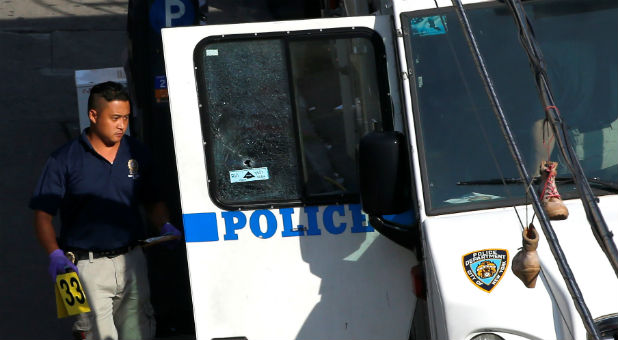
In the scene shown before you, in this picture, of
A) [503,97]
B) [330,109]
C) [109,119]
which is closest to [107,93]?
[109,119]

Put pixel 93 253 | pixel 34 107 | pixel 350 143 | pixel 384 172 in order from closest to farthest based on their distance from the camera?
pixel 384 172, pixel 350 143, pixel 93 253, pixel 34 107

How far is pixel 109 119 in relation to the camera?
488cm

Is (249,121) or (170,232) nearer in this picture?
(249,121)

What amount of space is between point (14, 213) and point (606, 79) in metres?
5.54

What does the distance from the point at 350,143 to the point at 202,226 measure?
0.80m

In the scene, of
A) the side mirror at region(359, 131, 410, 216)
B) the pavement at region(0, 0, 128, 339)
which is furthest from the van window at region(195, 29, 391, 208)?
the pavement at region(0, 0, 128, 339)

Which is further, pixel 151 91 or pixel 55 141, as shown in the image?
pixel 55 141

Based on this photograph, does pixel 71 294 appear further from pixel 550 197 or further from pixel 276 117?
pixel 550 197

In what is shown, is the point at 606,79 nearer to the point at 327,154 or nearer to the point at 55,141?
the point at 327,154

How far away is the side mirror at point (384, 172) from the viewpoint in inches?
155

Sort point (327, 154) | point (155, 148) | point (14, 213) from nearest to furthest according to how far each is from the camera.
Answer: point (327, 154), point (155, 148), point (14, 213)

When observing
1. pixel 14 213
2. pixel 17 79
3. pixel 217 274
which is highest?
pixel 17 79

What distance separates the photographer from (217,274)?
4398mm

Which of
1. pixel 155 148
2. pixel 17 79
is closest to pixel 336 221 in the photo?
pixel 155 148
